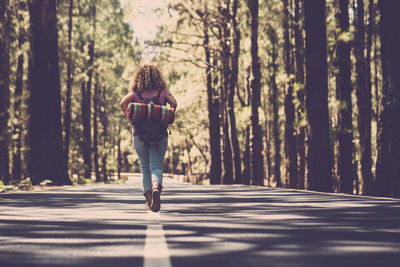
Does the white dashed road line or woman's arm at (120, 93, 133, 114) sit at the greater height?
woman's arm at (120, 93, 133, 114)

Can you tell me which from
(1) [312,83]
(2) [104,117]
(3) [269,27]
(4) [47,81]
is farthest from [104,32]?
(1) [312,83]

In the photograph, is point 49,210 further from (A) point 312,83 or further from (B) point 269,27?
(B) point 269,27

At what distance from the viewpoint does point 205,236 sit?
247 inches

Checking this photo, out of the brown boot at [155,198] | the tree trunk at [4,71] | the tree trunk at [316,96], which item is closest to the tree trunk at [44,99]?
the tree trunk at [4,71]

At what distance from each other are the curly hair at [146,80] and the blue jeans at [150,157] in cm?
70

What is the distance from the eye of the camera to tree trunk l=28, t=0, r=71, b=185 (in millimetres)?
23688

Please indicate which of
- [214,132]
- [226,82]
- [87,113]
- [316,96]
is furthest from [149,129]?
[87,113]

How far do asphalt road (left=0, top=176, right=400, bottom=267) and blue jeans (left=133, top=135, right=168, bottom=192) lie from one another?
0.52 m

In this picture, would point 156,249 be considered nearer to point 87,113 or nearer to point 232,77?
point 232,77

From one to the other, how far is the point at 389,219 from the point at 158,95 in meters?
Answer: 3.60

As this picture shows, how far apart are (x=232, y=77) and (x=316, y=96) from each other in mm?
15603

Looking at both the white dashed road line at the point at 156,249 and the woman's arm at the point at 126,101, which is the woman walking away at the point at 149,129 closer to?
the woman's arm at the point at 126,101

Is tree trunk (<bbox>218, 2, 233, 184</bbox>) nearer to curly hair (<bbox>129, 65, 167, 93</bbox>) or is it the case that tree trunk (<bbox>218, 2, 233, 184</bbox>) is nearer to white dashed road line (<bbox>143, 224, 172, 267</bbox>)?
curly hair (<bbox>129, 65, 167, 93</bbox>)

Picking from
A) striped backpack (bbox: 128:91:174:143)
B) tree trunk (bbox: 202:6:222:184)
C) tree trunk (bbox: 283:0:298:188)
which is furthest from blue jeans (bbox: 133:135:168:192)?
tree trunk (bbox: 202:6:222:184)
